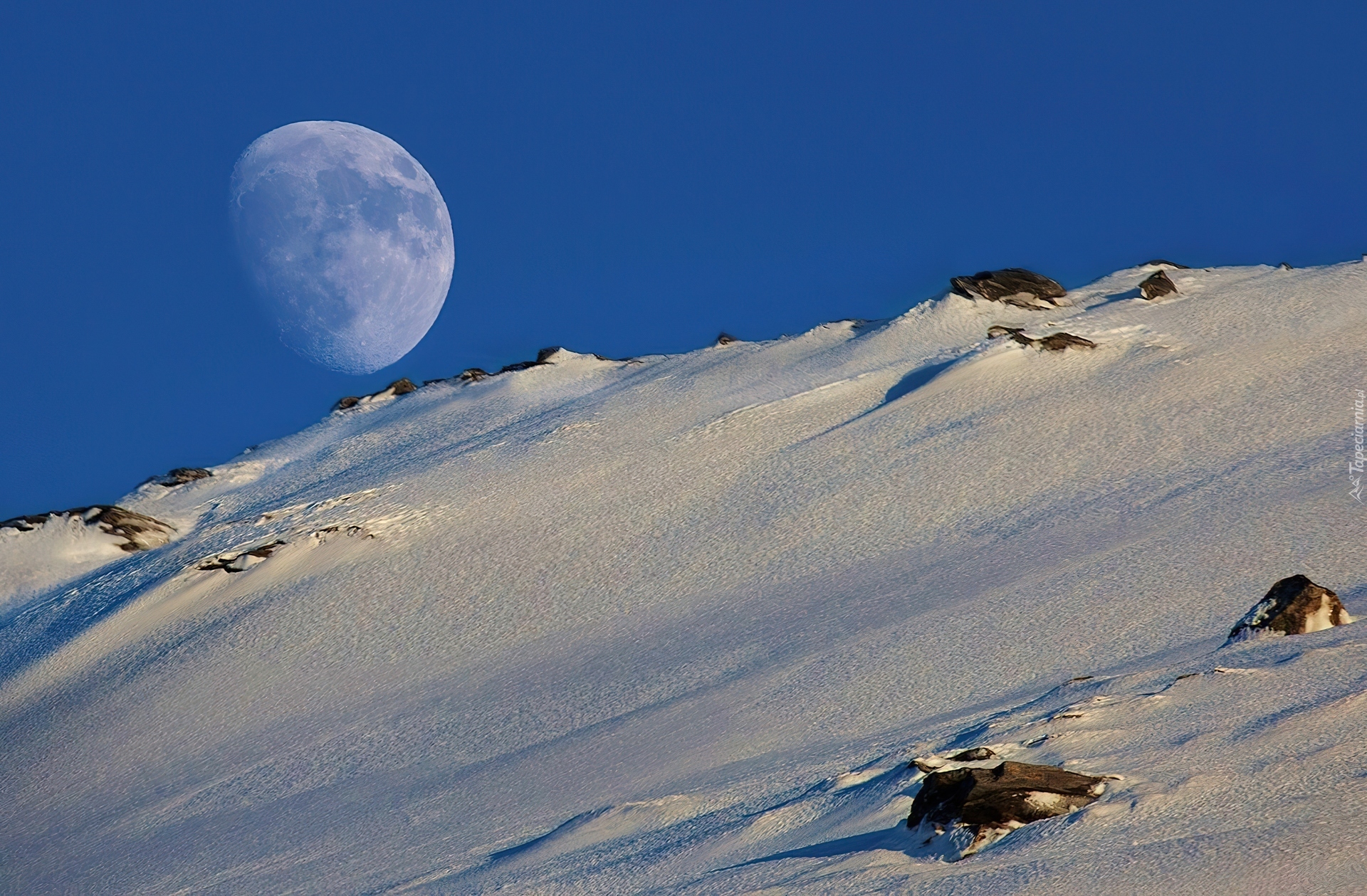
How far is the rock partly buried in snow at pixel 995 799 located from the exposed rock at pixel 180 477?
104ft

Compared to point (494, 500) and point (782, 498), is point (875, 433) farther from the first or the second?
point (494, 500)

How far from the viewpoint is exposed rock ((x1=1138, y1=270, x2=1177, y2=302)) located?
38625 mm

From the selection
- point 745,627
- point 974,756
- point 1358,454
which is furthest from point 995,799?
point 1358,454

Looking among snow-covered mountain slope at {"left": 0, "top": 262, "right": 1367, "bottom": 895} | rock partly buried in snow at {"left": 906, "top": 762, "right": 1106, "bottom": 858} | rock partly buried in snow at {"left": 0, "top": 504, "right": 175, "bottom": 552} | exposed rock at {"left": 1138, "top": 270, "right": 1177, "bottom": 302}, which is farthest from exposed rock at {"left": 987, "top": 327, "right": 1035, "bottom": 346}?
rock partly buried in snow at {"left": 906, "top": 762, "right": 1106, "bottom": 858}

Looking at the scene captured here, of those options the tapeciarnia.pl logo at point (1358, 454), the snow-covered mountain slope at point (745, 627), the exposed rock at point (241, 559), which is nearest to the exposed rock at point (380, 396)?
the snow-covered mountain slope at point (745, 627)

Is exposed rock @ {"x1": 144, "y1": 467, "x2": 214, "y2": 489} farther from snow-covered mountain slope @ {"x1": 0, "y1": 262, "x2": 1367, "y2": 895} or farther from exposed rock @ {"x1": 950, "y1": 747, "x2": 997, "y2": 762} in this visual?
exposed rock @ {"x1": 950, "y1": 747, "x2": 997, "y2": 762}

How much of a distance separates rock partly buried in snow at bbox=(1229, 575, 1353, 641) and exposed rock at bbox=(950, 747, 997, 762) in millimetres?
4624

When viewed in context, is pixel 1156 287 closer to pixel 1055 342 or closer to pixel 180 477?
pixel 1055 342

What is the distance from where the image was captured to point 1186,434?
97.7 feet

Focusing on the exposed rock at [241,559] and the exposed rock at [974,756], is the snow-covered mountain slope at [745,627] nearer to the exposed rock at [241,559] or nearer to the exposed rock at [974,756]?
the exposed rock at [241,559]

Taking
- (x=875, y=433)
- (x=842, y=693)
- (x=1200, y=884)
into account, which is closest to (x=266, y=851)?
(x=842, y=693)

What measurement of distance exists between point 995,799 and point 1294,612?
6.57 m

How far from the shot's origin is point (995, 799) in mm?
12961

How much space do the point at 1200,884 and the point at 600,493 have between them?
2258 centimetres
